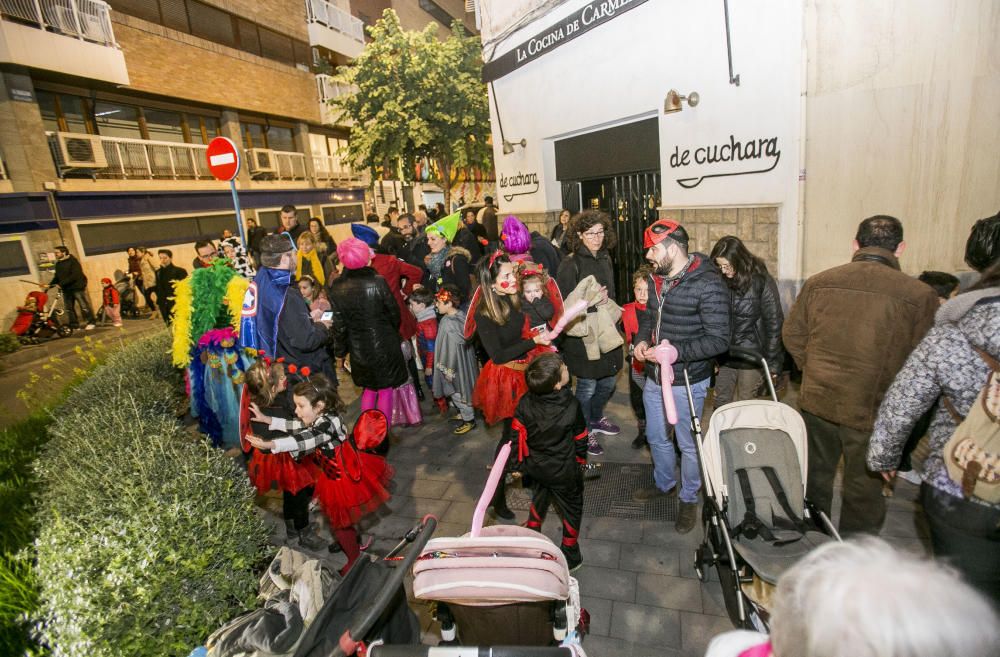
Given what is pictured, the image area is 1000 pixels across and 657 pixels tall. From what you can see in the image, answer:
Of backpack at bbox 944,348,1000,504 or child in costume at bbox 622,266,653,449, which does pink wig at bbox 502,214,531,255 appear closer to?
child in costume at bbox 622,266,653,449

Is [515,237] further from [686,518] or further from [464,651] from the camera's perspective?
[464,651]

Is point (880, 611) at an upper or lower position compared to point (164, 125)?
lower

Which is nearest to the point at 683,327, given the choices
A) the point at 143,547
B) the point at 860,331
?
the point at 860,331

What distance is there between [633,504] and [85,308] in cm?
1655

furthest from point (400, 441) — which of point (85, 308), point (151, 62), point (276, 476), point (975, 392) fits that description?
point (151, 62)

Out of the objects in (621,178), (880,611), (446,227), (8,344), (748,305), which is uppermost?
(621,178)

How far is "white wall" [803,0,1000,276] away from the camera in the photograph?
16.8 feet

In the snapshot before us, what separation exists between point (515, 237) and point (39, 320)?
1427cm

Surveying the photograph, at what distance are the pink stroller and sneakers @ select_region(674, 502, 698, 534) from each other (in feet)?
5.95

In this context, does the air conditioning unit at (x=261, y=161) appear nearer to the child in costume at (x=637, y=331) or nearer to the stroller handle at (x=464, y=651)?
the child in costume at (x=637, y=331)

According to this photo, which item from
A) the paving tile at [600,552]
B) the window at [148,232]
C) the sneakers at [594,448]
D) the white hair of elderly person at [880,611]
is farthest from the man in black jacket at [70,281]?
the white hair of elderly person at [880,611]

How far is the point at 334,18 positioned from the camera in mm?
24219

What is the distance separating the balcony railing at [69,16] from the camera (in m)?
13.9

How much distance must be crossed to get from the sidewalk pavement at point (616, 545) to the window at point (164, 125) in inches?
727
